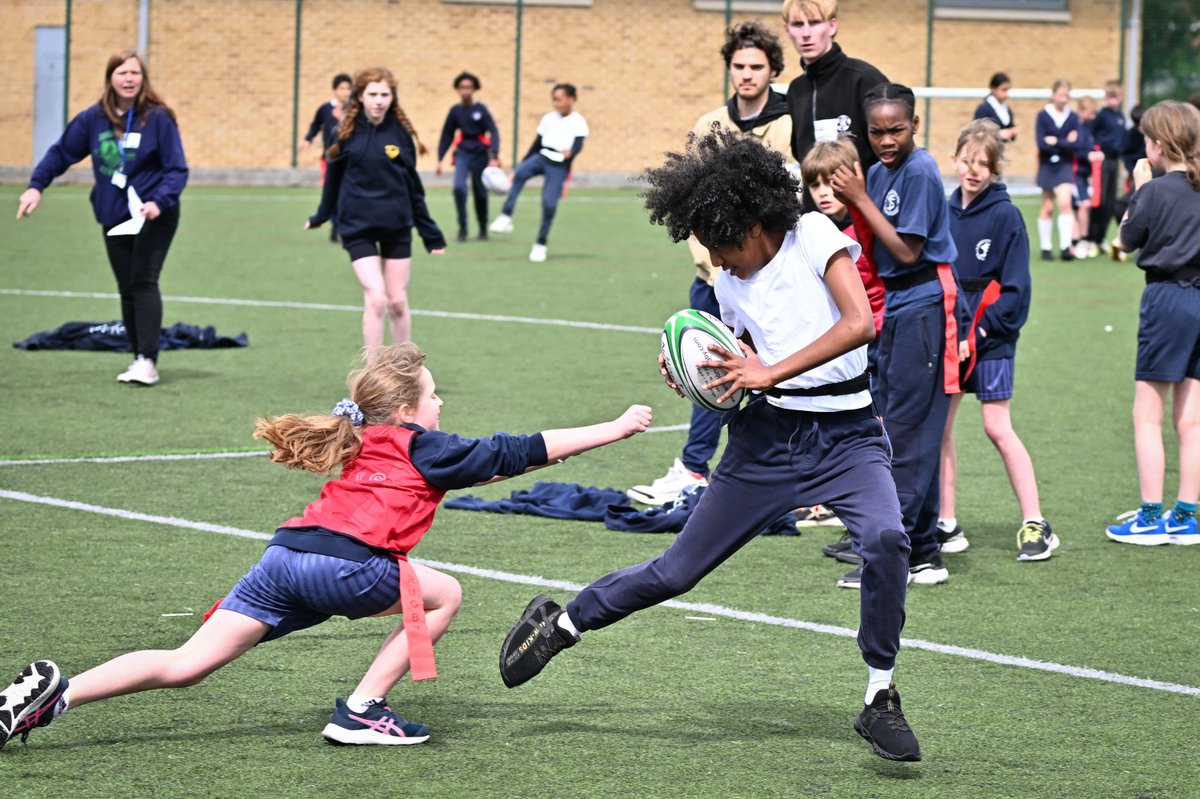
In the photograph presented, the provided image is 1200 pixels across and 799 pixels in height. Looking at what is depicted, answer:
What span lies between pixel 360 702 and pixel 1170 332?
4820 millimetres

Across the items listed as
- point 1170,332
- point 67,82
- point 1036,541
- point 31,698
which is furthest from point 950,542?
point 67,82

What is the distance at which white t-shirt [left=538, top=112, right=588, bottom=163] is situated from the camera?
24203 millimetres

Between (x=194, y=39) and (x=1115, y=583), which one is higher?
(x=194, y=39)

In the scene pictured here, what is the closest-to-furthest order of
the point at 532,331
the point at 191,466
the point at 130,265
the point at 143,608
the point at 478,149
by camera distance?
the point at 143,608
the point at 191,466
the point at 130,265
the point at 532,331
the point at 478,149

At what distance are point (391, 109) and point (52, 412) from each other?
3333 mm

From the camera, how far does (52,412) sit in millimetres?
11344

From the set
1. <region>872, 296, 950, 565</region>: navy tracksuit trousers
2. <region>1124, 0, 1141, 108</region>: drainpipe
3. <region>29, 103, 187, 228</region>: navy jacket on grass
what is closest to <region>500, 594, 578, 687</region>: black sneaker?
<region>872, 296, 950, 565</region>: navy tracksuit trousers

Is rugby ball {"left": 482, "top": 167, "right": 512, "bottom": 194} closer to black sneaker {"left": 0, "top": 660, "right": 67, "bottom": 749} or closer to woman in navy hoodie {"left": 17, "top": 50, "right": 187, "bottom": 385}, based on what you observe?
woman in navy hoodie {"left": 17, "top": 50, "right": 187, "bottom": 385}

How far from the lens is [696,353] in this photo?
5.22 meters

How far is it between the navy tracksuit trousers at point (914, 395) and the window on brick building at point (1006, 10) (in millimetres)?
36180

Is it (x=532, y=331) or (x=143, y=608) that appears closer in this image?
(x=143, y=608)

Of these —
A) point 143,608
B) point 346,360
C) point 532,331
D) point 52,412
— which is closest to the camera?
point 143,608

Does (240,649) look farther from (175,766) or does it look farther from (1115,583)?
(1115,583)

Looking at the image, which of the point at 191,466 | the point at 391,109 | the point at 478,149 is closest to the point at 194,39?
the point at 478,149
